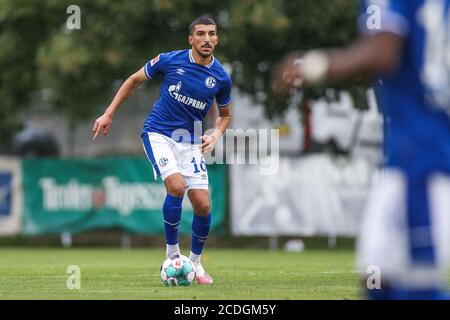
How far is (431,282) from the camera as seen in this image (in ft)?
17.2

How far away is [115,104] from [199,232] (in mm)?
1564

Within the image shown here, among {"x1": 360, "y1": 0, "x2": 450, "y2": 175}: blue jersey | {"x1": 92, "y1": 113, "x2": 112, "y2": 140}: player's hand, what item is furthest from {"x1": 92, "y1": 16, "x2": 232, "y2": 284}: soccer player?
{"x1": 360, "y1": 0, "x2": 450, "y2": 175}: blue jersey

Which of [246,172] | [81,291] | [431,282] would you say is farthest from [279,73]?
[246,172]

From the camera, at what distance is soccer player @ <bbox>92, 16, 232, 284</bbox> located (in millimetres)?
11203

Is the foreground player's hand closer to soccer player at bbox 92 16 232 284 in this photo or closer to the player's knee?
soccer player at bbox 92 16 232 284

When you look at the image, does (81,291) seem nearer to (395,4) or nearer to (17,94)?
(395,4)

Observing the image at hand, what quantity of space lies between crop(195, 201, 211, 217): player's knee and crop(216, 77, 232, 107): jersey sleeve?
1160mm

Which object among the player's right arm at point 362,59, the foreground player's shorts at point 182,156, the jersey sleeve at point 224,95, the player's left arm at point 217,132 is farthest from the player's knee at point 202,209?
the player's right arm at point 362,59

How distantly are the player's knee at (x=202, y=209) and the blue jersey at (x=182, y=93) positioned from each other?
2.13 feet

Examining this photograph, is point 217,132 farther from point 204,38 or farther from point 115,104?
point 115,104

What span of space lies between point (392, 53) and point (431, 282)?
108 cm

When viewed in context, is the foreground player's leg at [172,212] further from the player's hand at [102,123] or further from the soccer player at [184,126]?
the player's hand at [102,123]

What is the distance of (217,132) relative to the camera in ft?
37.8

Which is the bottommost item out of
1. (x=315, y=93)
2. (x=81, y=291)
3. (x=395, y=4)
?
(x=81, y=291)
